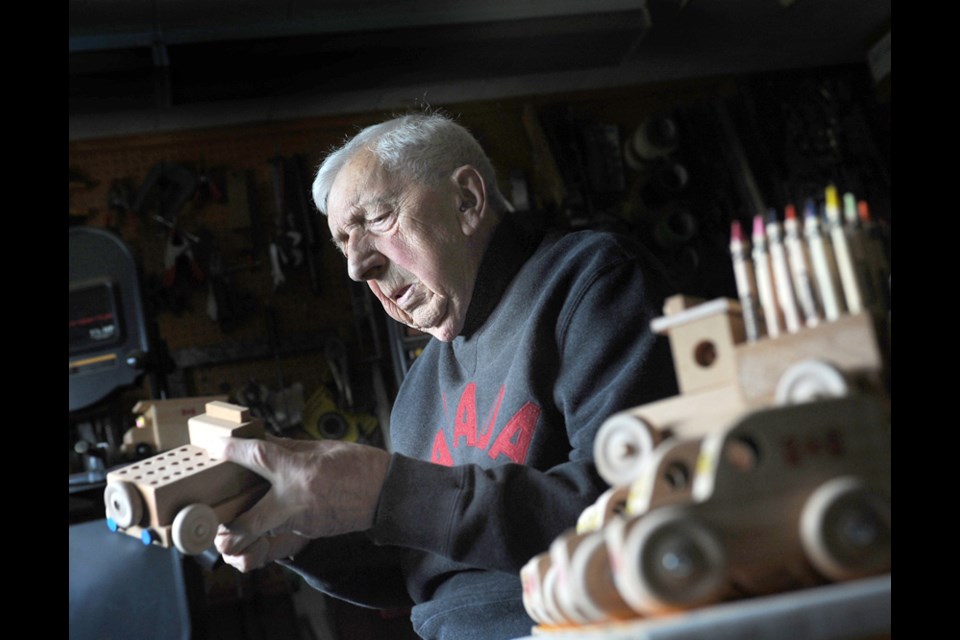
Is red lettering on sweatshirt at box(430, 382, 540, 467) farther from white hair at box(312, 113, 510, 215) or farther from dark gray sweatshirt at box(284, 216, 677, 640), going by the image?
white hair at box(312, 113, 510, 215)

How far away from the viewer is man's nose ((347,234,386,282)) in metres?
1.78

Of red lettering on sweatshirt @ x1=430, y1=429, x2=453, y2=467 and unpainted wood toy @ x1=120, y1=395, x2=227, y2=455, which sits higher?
unpainted wood toy @ x1=120, y1=395, x2=227, y2=455

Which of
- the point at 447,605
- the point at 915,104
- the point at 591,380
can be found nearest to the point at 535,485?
the point at 591,380

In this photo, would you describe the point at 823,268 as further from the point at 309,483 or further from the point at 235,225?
the point at 235,225

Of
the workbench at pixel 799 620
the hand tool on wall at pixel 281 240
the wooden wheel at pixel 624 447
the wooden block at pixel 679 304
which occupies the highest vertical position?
the hand tool on wall at pixel 281 240

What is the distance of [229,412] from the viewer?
1.17 metres

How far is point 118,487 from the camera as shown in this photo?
43.6 inches

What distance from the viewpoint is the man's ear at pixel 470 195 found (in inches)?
71.2

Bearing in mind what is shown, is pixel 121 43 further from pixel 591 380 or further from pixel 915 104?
pixel 915 104

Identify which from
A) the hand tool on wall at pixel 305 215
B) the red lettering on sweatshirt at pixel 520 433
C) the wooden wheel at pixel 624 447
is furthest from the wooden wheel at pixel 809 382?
the hand tool on wall at pixel 305 215

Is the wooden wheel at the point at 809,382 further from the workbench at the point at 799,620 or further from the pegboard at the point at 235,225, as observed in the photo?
the pegboard at the point at 235,225

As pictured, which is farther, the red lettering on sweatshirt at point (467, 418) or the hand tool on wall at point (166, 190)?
the hand tool on wall at point (166, 190)

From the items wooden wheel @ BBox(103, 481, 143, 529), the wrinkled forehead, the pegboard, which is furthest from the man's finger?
the pegboard

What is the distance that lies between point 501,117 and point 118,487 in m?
3.77
